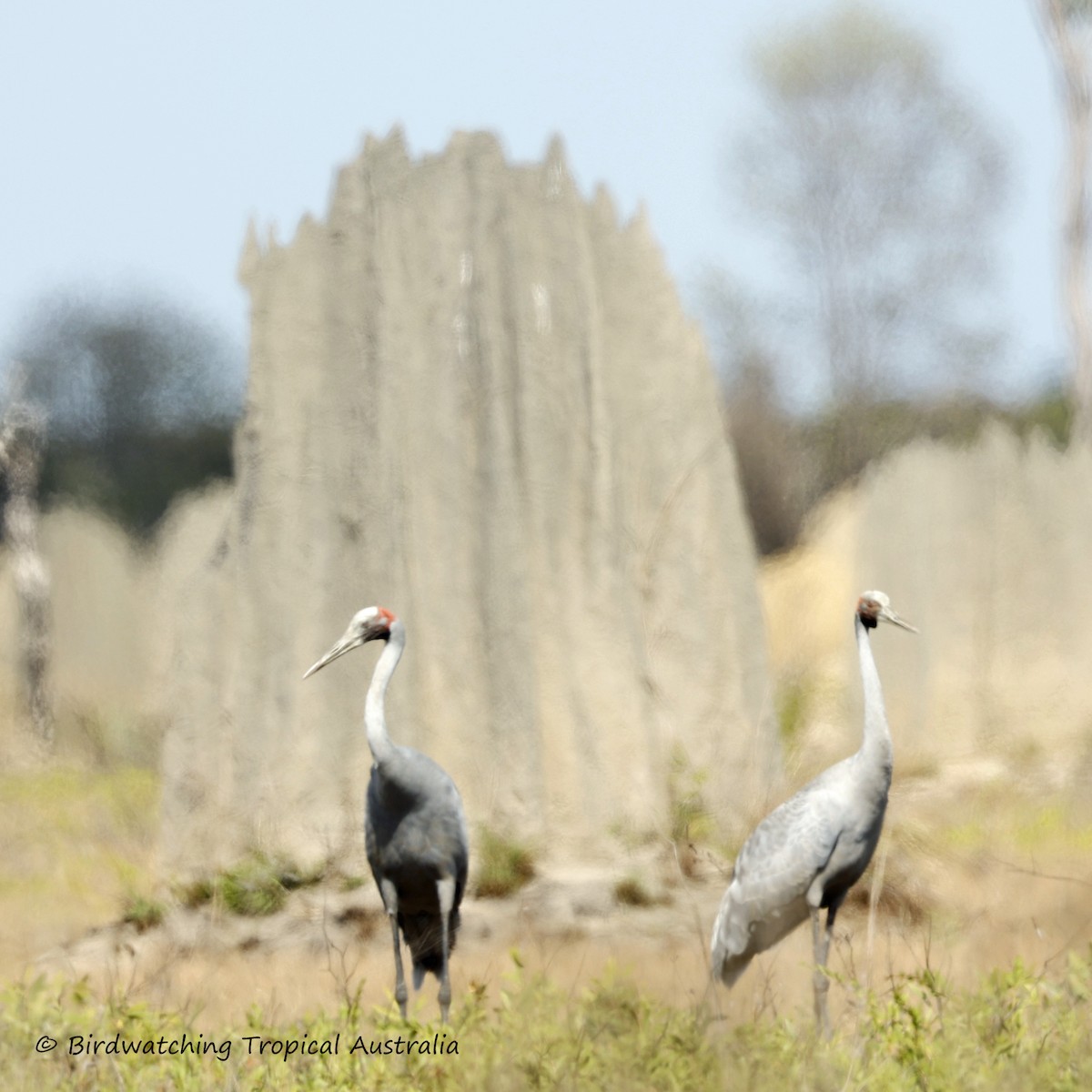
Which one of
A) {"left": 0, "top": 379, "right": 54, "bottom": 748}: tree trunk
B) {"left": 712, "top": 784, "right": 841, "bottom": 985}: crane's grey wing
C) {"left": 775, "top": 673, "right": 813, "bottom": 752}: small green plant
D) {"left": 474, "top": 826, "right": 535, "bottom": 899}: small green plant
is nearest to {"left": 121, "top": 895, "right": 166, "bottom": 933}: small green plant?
{"left": 474, "top": 826, "right": 535, "bottom": 899}: small green plant

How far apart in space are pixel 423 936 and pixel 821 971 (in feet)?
5.51

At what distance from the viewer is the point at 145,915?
30.0 ft

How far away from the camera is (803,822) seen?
604 cm

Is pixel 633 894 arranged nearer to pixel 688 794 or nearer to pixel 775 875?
pixel 688 794

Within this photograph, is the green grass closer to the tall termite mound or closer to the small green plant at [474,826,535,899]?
the small green plant at [474,826,535,899]

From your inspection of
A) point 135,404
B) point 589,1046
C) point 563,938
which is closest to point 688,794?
point 563,938

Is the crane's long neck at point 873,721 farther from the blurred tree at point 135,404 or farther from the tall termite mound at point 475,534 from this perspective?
the blurred tree at point 135,404

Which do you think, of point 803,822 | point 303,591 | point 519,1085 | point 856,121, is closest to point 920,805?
point 303,591

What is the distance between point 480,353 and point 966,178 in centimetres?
2360

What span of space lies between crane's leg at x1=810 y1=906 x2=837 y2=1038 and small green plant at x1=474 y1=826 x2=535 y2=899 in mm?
2731

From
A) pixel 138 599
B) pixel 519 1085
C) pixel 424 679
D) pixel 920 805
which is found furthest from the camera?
pixel 138 599

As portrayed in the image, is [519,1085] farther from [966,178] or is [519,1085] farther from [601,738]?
[966,178]

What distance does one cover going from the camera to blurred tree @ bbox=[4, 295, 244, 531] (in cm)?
2827

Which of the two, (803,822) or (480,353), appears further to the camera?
(480,353)
